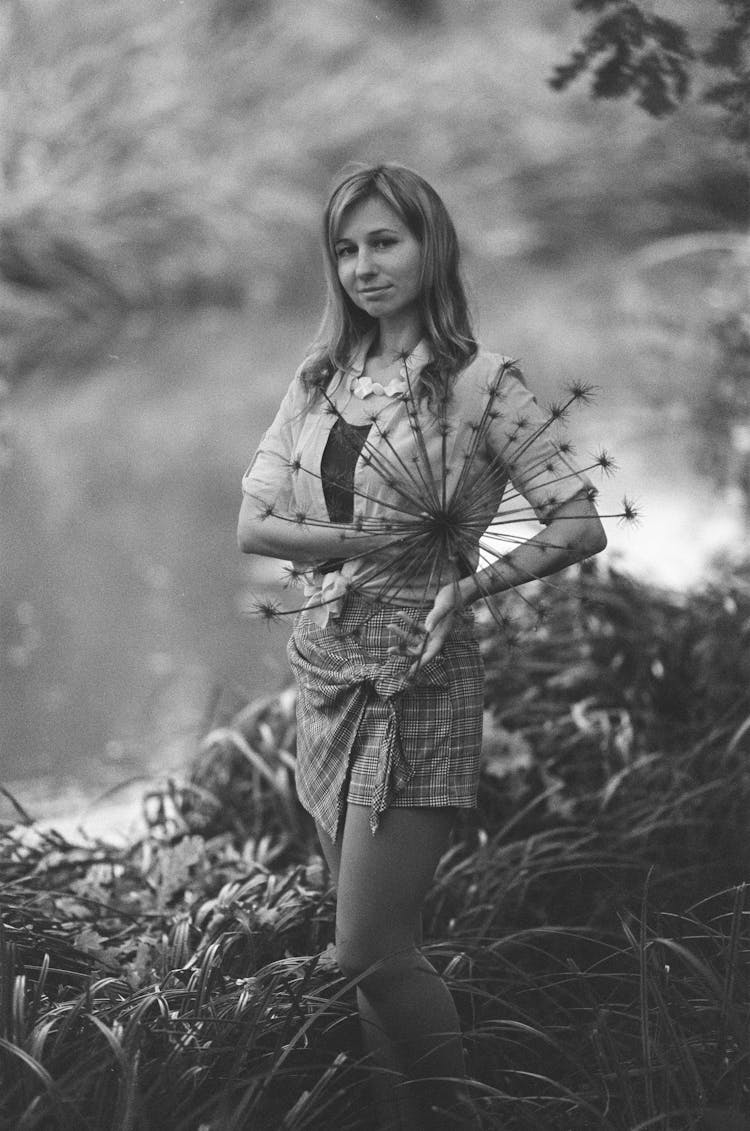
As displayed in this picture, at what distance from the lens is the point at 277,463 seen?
7.14ft

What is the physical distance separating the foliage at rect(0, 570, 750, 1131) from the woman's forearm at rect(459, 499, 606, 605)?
27 cm

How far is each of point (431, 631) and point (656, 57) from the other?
4.70 ft

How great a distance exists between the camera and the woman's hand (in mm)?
1915

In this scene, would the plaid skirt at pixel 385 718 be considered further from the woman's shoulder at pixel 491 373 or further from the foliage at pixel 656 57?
the foliage at pixel 656 57

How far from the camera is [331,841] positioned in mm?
2180

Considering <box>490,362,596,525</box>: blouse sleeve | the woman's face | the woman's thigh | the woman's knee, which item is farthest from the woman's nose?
the woman's knee

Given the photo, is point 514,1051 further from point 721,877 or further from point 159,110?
point 159,110

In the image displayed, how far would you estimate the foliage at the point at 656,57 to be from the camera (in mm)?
2633

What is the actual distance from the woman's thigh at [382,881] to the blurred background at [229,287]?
252cm

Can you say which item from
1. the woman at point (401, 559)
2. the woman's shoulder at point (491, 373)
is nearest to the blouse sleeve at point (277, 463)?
the woman at point (401, 559)

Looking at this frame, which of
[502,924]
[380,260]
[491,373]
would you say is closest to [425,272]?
[380,260]

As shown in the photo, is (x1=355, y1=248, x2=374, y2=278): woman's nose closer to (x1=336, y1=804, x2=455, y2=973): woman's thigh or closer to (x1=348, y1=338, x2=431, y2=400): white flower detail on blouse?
(x1=348, y1=338, x2=431, y2=400): white flower detail on blouse

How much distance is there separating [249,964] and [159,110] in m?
13.3

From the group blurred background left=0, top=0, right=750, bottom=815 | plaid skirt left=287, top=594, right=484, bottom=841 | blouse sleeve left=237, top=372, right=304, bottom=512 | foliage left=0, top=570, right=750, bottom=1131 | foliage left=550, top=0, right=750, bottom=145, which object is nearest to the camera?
foliage left=0, top=570, right=750, bottom=1131
